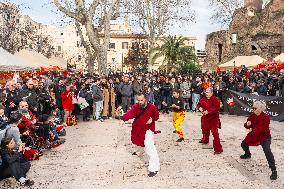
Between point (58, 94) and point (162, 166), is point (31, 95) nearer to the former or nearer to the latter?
point (58, 94)

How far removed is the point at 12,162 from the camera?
8.11 m

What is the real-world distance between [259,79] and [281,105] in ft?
13.6

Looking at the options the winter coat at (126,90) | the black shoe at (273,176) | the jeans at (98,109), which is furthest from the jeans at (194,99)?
the black shoe at (273,176)

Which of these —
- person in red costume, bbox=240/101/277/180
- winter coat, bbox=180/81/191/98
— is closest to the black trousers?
person in red costume, bbox=240/101/277/180

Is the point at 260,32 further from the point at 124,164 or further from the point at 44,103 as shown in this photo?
the point at 124,164

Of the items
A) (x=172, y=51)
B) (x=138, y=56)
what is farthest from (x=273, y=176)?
(x=138, y=56)

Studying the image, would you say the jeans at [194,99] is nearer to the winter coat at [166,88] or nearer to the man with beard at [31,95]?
the winter coat at [166,88]

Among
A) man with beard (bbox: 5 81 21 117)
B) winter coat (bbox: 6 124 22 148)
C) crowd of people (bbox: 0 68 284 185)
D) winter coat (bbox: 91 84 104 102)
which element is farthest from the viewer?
winter coat (bbox: 91 84 104 102)

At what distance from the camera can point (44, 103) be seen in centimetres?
1387

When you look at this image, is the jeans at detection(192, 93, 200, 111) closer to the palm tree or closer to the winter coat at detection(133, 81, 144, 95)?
the winter coat at detection(133, 81, 144, 95)

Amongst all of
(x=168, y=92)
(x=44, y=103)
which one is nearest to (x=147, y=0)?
(x=168, y=92)

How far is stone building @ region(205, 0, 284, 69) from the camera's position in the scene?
133 feet

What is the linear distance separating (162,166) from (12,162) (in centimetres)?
311

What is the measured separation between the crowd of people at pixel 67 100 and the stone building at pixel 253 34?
17105 millimetres
